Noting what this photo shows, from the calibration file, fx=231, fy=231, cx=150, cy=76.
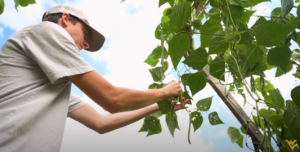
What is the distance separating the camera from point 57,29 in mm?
468

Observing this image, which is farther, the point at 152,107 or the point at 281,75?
the point at 152,107

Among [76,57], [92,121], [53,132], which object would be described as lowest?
[92,121]

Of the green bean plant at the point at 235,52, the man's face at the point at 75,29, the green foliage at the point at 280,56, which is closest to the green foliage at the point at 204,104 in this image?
the green bean plant at the point at 235,52

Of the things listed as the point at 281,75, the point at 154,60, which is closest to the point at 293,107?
the point at 281,75

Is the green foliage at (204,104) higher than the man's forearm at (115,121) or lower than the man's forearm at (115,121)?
higher

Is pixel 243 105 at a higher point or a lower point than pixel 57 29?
lower

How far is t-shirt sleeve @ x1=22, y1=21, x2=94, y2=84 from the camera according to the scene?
43 cm

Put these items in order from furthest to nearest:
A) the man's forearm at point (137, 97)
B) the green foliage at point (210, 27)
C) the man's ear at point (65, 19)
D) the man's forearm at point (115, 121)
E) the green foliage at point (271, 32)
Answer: the man's forearm at point (115, 121)
the man's ear at point (65, 19)
the man's forearm at point (137, 97)
the green foliage at point (210, 27)
the green foliage at point (271, 32)

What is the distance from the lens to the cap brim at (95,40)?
0.71 meters

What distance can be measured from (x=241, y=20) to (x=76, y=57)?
0.31 m

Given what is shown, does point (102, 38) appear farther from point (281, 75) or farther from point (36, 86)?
point (281, 75)

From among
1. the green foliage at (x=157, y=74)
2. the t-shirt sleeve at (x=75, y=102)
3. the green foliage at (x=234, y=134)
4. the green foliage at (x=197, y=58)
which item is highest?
the green foliage at (x=197, y=58)

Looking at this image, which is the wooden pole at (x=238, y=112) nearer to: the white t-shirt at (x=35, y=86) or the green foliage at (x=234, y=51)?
the green foliage at (x=234, y=51)

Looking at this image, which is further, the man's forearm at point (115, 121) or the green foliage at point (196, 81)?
the man's forearm at point (115, 121)
